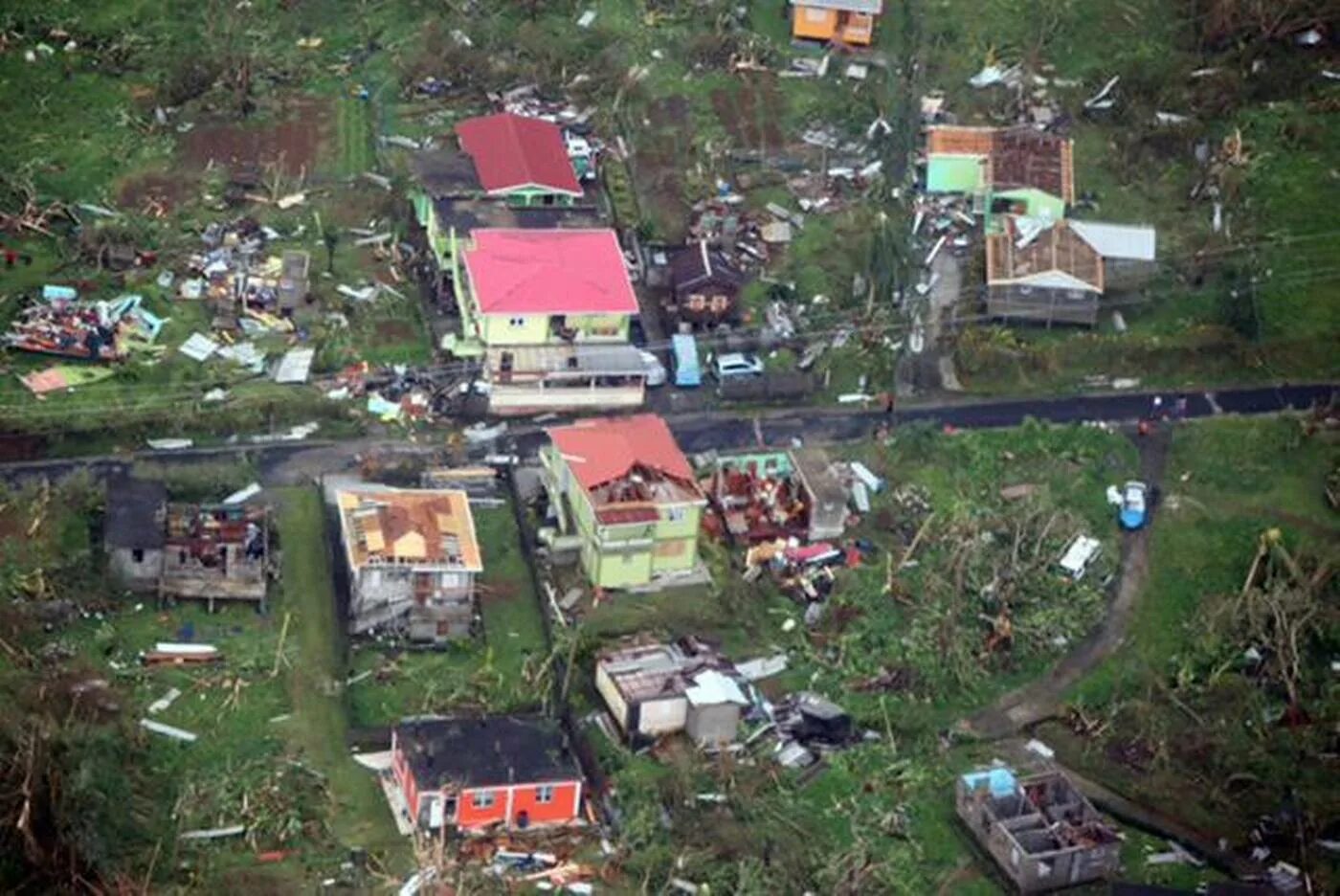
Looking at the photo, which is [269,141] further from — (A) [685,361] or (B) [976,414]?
(B) [976,414]

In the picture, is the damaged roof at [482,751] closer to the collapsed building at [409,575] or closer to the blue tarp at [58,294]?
the collapsed building at [409,575]

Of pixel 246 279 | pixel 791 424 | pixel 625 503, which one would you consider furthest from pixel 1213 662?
pixel 246 279

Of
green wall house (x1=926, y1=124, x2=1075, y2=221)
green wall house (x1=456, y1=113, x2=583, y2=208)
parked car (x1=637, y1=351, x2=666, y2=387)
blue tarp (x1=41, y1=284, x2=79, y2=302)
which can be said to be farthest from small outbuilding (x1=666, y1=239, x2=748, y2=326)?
blue tarp (x1=41, y1=284, x2=79, y2=302)

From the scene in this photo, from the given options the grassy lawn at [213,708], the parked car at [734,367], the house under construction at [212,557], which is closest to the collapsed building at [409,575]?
the grassy lawn at [213,708]

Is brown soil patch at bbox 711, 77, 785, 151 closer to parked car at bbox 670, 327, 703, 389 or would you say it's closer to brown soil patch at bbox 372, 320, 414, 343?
parked car at bbox 670, 327, 703, 389

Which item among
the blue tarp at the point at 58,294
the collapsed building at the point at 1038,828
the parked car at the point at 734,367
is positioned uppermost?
the blue tarp at the point at 58,294

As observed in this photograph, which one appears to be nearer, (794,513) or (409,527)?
(409,527)
